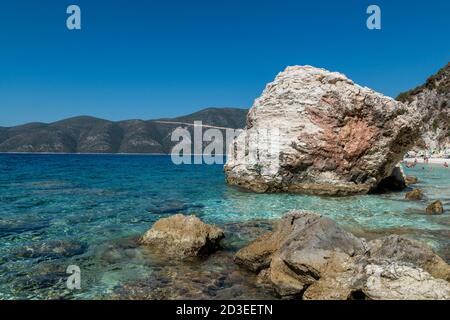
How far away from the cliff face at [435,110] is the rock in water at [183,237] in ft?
336

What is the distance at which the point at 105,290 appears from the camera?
370 inches

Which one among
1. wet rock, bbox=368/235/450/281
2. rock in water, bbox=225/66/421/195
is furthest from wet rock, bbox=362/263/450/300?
rock in water, bbox=225/66/421/195

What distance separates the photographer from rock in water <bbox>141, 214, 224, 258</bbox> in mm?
12391

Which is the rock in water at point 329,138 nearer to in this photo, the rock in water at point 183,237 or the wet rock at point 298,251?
the rock in water at point 183,237

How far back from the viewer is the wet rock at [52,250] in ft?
39.8

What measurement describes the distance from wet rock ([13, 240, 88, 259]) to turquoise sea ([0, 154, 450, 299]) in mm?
33

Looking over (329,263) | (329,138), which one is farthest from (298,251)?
(329,138)

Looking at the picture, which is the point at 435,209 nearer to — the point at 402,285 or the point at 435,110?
the point at 402,285

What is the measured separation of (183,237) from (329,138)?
16.6 m

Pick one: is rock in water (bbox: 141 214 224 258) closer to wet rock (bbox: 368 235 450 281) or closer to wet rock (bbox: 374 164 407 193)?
wet rock (bbox: 368 235 450 281)

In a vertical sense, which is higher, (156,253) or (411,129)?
(411,129)
